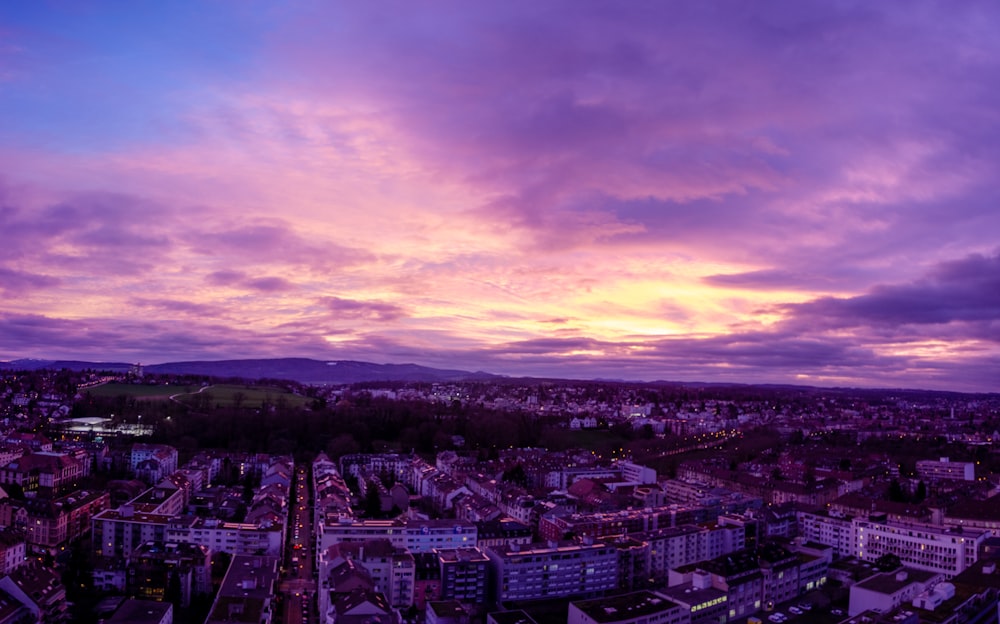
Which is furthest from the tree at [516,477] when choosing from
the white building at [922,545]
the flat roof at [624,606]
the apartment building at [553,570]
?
the flat roof at [624,606]

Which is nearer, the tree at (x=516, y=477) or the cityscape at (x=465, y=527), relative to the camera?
the cityscape at (x=465, y=527)

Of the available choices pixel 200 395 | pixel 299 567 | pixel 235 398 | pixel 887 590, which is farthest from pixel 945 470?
pixel 200 395

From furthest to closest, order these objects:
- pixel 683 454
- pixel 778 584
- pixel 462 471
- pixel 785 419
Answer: pixel 785 419, pixel 683 454, pixel 462 471, pixel 778 584

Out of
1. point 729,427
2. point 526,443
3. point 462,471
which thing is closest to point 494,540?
point 462,471

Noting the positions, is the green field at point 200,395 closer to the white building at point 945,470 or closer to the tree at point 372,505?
the tree at point 372,505

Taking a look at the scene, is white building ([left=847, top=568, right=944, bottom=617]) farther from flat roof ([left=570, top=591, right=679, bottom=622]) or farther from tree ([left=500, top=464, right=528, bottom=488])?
tree ([left=500, top=464, right=528, bottom=488])

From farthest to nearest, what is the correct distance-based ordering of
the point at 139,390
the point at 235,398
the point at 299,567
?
1. the point at 139,390
2. the point at 235,398
3. the point at 299,567

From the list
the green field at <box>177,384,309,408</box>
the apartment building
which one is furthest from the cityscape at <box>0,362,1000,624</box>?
the green field at <box>177,384,309,408</box>

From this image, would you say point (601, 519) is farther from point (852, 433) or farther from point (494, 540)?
point (852, 433)

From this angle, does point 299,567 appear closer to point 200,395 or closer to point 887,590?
point 887,590

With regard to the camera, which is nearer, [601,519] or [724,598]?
[724,598]

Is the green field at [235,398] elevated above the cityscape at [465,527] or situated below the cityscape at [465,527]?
above
